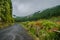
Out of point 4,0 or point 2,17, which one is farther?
point 4,0

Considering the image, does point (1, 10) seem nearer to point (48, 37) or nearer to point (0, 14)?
point (0, 14)

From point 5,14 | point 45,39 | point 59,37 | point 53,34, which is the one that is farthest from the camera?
point 5,14

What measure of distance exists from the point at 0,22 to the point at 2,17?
6.47 ft

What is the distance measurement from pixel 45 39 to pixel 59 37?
2976mm

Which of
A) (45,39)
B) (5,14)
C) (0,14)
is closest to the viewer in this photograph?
(45,39)

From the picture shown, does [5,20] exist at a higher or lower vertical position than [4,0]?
lower

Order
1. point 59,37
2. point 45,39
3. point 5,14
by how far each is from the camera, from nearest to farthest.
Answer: point 59,37
point 45,39
point 5,14

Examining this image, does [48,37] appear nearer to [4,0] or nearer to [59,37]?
[59,37]

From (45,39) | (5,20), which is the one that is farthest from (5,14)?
(45,39)

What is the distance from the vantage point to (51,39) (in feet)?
59.6

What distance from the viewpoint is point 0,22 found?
219 ft

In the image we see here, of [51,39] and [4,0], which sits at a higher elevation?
[4,0]

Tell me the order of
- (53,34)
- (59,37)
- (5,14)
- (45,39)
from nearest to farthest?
(59,37) → (53,34) → (45,39) → (5,14)

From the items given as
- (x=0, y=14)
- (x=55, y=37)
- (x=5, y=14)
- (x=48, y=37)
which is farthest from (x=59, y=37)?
(x=5, y=14)
